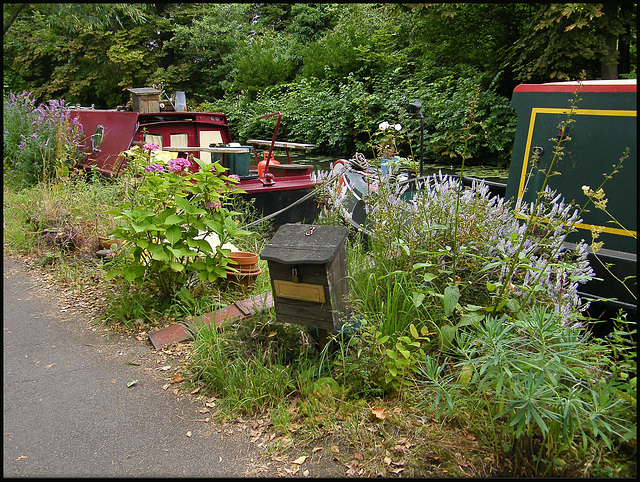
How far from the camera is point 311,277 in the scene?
3.00 meters

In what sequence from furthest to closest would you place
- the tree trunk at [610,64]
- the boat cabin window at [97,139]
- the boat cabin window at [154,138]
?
the tree trunk at [610,64], the boat cabin window at [97,139], the boat cabin window at [154,138]

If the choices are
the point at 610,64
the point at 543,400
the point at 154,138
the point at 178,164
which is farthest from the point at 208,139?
the point at 610,64

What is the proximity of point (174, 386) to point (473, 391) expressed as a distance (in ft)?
6.23

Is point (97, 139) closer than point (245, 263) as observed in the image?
No

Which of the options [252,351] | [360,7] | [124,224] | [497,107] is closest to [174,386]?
[252,351]

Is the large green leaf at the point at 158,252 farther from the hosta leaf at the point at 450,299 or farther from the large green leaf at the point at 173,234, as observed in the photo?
the hosta leaf at the point at 450,299

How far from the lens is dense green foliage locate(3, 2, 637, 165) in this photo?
1105 cm

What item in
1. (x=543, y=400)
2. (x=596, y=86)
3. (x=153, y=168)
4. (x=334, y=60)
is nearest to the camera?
(x=543, y=400)

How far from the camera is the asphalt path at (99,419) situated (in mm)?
2582

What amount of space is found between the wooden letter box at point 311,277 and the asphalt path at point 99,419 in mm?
759

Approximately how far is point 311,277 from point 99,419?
1.49 m

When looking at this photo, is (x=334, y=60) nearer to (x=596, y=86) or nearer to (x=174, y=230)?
(x=596, y=86)

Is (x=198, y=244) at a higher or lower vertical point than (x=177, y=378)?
higher

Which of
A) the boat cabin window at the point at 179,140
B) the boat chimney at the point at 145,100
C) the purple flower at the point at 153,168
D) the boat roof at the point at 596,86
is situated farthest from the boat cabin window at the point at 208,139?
the boat roof at the point at 596,86
